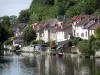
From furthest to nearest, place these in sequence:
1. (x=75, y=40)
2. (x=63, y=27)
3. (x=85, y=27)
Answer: (x=63, y=27) < (x=85, y=27) < (x=75, y=40)

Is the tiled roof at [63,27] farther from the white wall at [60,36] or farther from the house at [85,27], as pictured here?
the house at [85,27]

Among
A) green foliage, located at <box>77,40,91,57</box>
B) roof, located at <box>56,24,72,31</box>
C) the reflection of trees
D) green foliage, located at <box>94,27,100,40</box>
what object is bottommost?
the reflection of trees

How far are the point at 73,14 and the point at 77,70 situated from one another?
2859 inches

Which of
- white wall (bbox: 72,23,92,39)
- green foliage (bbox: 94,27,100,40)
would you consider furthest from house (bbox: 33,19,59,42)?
green foliage (bbox: 94,27,100,40)

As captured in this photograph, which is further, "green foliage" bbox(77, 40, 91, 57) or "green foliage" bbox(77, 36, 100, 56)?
"green foliage" bbox(77, 40, 91, 57)

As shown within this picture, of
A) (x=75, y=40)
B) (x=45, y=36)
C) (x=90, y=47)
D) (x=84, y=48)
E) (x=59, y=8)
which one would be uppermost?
(x=59, y=8)

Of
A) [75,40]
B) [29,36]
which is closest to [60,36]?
[29,36]

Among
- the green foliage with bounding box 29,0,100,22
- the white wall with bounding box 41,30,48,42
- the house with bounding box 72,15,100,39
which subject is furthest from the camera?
the green foliage with bounding box 29,0,100,22

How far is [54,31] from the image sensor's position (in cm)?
11750

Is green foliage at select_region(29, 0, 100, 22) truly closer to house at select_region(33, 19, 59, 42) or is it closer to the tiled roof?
house at select_region(33, 19, 59, 42)

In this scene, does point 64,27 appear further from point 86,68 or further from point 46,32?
point 86,68

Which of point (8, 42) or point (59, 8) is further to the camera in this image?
point (59, 8)

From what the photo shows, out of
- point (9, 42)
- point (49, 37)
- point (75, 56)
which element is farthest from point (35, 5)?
point (75, 56)

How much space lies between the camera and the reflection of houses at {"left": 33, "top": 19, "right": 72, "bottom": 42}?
109500mm
